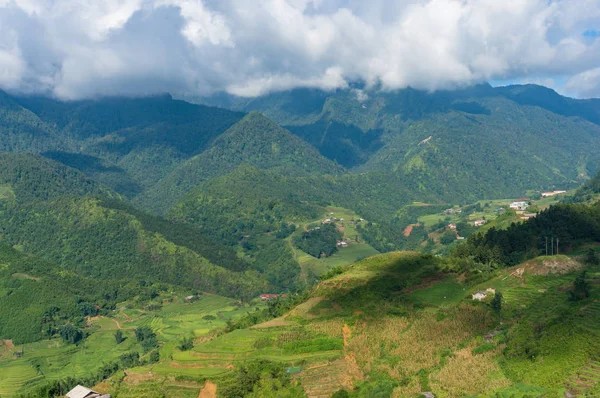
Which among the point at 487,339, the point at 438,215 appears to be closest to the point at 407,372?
the point at 487,339

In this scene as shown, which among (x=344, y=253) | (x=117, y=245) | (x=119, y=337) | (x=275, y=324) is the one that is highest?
(x=117, y=245)

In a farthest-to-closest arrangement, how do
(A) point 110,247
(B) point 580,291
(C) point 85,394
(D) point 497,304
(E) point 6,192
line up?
(E) point 6,192
(A) point 110,247
(D) point 497,304
(B) point 580,291
(C) point 85,394

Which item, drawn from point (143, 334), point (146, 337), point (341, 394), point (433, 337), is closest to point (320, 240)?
point (143, 334)

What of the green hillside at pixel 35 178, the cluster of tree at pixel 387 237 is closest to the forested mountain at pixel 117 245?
the green hillside at pixel 35 178

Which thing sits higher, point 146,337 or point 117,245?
point 117,245

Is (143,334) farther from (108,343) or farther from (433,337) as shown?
(433,337)
